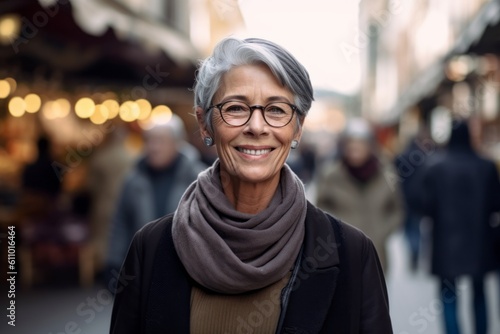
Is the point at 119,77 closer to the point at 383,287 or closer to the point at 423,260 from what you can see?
the point at 423,260

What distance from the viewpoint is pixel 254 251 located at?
2.28m

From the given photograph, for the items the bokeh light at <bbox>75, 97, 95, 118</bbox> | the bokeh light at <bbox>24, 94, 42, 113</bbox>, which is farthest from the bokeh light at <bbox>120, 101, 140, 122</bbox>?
the bokeh light at <bbox>24, 94, 42, 113</bbox>

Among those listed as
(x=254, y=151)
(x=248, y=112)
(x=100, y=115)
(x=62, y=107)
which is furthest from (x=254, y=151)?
(x=100, y=115)

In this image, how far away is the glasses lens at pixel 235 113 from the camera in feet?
7.40

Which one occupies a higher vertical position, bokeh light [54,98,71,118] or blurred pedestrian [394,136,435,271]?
bokeh light [54,98,71,118]

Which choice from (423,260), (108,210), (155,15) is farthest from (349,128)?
(155,15)

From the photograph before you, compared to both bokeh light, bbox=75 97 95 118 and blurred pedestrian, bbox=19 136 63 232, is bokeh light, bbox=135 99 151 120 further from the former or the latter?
blurred pedestrian, bbox=19 136 63 232

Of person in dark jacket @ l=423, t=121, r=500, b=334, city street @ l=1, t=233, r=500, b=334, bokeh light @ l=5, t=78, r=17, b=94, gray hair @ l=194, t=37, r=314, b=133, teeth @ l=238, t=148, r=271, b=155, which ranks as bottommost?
city street @ l=1, t=233, r=500, b=334

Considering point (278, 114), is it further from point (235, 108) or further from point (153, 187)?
point (153, 187)

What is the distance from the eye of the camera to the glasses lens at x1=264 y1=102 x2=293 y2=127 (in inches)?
88.8

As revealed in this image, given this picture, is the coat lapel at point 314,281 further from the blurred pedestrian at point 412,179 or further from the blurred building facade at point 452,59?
the blurred pedestrian at point 412,179

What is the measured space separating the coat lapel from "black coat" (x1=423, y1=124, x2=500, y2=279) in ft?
14.3

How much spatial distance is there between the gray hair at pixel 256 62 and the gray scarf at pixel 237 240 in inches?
10.4

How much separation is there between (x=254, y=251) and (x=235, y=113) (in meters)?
0.42
